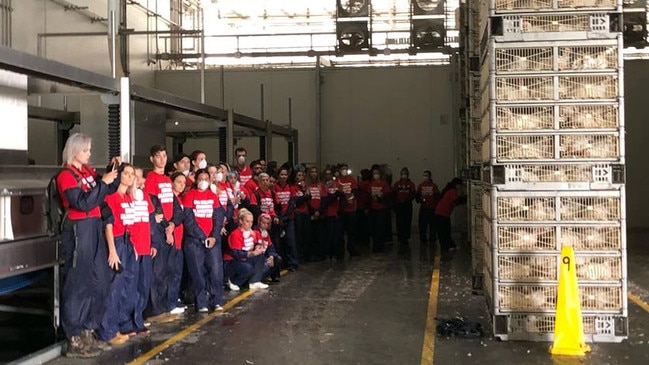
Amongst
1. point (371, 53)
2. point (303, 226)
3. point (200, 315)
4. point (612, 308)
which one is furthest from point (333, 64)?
point (612, 308)

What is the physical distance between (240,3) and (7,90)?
15.5 metres

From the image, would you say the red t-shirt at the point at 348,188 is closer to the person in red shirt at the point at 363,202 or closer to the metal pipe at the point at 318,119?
the person in red shirt at the point at 363,202

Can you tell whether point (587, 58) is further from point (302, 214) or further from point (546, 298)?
point (302, 214)

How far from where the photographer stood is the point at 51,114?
12453mm

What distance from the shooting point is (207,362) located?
6.48 meters

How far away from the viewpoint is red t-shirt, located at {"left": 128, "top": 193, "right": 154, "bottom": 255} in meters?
7.27

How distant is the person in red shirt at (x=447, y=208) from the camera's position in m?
15.7

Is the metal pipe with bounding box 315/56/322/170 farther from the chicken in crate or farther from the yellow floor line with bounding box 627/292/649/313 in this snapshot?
the chicken in crate

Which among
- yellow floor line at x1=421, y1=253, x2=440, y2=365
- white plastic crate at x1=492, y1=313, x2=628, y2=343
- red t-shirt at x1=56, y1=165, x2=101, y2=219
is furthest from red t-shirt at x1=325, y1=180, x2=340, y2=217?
red t-shirt at x1=56, y1=165, x2=101, y2=219

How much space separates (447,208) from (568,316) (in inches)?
368

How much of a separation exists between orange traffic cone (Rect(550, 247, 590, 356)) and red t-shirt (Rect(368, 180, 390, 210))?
9914mm

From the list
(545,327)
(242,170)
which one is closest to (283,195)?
(242,170)

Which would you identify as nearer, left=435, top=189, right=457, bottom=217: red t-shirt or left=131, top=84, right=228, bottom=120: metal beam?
left=131, top=84, right=228, bottom=120: metal beam

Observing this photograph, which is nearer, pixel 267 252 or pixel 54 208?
pixel 54 208
